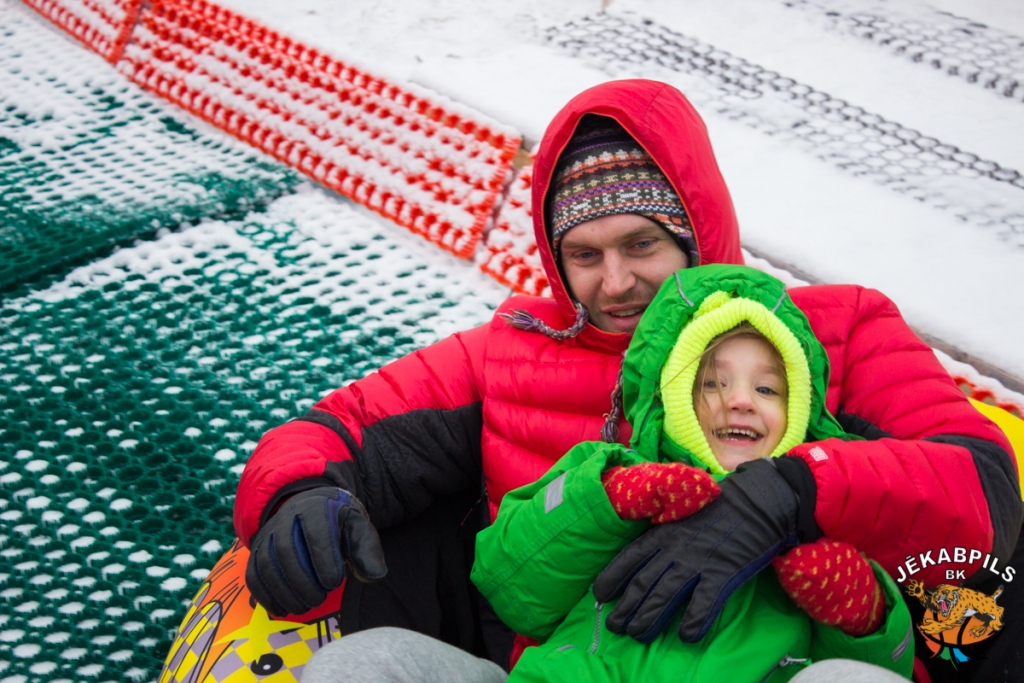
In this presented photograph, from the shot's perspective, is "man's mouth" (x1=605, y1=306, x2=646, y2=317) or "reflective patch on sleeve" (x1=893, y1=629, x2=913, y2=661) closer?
"reflective patch on sleeve" (x1=893, y1=629, x2=913, y2=661)

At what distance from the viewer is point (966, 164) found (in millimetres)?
2504

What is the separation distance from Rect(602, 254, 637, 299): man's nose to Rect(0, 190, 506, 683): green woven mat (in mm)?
1008

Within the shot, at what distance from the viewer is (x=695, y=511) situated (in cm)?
117

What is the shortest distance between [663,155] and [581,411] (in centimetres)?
45

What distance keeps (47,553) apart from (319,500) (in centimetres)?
96

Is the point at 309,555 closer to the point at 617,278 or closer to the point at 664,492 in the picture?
the point at 664,492

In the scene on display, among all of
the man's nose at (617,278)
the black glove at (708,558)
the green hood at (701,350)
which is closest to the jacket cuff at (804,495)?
the black glove at (708,558)

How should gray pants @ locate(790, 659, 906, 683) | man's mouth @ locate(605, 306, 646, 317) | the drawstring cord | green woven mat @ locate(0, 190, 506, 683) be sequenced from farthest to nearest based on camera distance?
green woven mat @ locate(0, 190, 506, 683), man's mouth @ locate(605, 306, 646, 317), the drawstring cord, gray pants @ locate(790, 659, 906, 683)

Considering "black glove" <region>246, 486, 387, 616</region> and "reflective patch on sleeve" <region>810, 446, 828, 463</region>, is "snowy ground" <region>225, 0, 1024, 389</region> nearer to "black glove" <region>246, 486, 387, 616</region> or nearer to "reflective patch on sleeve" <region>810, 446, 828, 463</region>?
"reflective patch on sleeve" <region>810, 446, 828, 463</region>

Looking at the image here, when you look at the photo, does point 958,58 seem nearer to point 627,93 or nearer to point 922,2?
point 922,2

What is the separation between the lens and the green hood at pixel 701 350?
51.6 inches

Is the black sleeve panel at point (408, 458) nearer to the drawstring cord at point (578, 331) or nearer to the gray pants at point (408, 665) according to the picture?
the drawstring cord at point (578, 331)

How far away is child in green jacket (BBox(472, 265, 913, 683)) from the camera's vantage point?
3.62 ft

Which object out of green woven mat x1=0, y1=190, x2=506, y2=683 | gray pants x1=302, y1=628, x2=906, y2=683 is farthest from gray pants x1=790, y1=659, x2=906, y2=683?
green woven mat x1=0, y1=190, x2=506, y2=683
